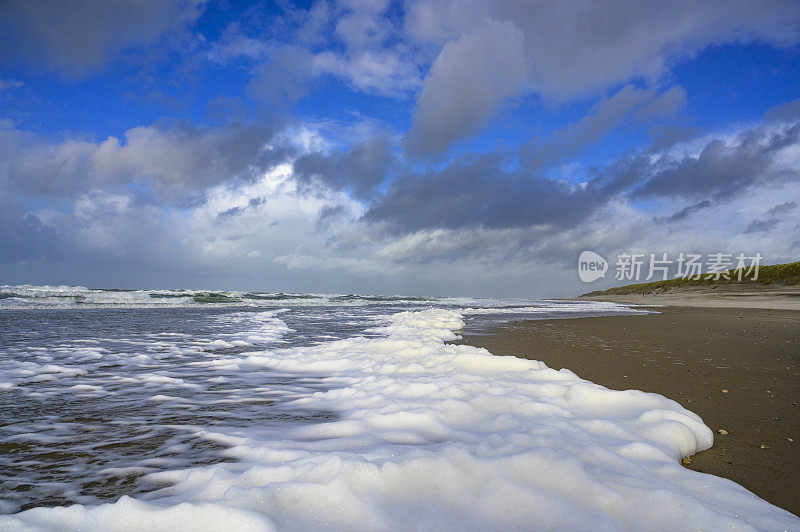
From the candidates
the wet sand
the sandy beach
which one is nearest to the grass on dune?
the sandy beach

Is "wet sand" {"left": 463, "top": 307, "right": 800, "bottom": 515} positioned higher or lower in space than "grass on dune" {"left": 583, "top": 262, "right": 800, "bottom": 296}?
lower

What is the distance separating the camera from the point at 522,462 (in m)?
2.46

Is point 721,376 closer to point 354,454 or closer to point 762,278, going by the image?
point 354,454

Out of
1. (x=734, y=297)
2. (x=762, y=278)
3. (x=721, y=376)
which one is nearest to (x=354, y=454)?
(x=721, y=376)

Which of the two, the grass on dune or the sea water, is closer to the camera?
the sea water

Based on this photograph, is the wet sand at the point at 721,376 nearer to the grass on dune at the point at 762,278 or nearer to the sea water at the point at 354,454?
the sea water at the point at 354,454

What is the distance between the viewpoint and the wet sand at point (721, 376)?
8.66 feet

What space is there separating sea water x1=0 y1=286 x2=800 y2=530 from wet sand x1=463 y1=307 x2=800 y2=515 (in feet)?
0.89

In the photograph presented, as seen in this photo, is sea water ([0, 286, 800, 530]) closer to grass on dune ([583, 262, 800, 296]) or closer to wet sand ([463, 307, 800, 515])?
wet sand ([463, 307, 800, 515])

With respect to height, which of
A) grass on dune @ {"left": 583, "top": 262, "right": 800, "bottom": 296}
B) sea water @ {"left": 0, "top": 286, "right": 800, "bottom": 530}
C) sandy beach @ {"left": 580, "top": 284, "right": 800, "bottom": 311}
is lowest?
sea water @ {"left": 0, "top": 286, "right": 800, "bottom": 530}

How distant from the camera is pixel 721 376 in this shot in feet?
17.2

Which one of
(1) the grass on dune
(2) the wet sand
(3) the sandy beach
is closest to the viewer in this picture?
(2) the wet sand

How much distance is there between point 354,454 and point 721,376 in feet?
16.8

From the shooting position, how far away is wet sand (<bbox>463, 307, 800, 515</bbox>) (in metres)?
2.64
